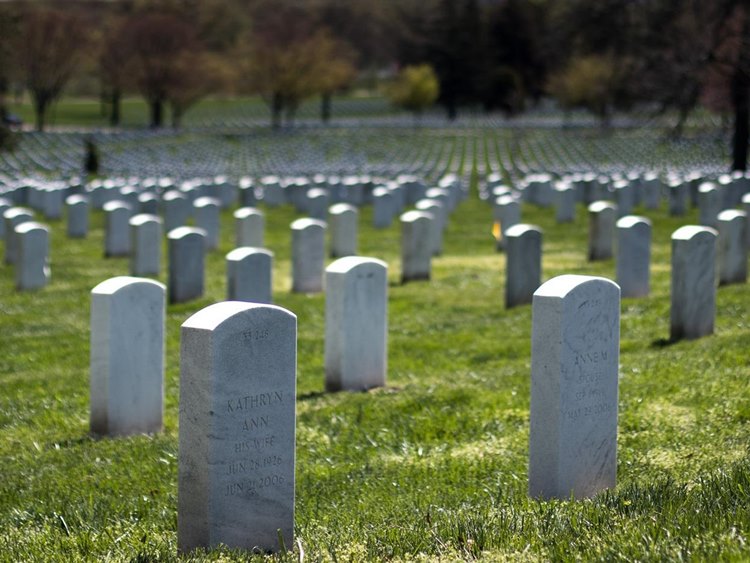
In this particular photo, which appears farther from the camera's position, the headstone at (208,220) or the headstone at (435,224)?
the headstone at (208,220)

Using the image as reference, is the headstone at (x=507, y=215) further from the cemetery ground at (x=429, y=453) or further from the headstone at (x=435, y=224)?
the cemetery ground at (x=429, y=453)

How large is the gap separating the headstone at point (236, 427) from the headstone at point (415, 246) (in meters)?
11.5

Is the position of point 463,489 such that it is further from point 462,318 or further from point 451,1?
point 451,1

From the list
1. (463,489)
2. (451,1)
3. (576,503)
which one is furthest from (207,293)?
(451,1)

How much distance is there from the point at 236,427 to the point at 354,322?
4.60 meters

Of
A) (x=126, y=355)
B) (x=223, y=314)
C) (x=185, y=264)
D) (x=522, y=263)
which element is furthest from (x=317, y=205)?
(x=223, y=314)

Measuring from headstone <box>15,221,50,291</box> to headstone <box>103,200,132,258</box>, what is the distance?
3540 millimetres

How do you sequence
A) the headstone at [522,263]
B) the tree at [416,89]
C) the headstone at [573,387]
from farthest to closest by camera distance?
the tree at [416,89], the headstone at [522,263], the headstone at [573,387]

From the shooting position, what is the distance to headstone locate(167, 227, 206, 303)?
15.2m

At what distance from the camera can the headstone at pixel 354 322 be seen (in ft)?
32.8

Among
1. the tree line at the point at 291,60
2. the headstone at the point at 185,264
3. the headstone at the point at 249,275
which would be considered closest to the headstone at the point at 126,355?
the headstone at the point at 249,275

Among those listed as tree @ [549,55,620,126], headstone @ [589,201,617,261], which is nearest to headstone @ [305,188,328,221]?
headstone @ [589,201,617,261]

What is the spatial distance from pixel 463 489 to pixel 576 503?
1.12m

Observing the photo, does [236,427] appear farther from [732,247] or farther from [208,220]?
[208,220]
